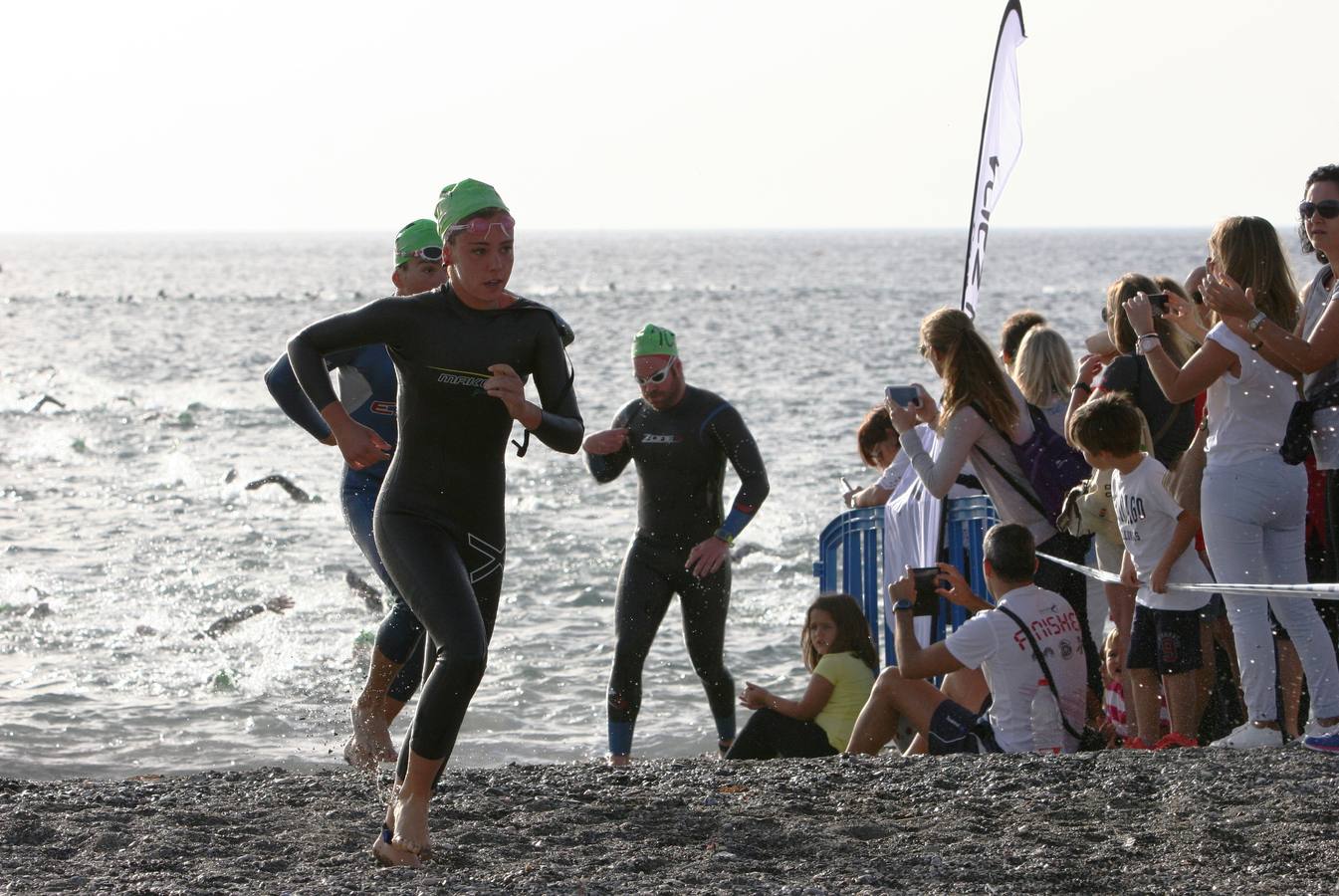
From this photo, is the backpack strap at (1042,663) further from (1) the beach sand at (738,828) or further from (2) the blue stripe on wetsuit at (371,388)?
(2) the blue stripe on wetsuit at (371,388)

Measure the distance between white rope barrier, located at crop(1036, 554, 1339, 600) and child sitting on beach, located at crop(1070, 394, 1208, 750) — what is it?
78 millimetres

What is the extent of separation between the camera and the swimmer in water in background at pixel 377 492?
23.0ft

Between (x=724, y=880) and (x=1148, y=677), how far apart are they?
2530 millimetres

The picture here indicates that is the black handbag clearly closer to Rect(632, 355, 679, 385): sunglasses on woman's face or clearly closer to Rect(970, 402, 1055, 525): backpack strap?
Rect(970, 402, 1055, 525): backpack strap

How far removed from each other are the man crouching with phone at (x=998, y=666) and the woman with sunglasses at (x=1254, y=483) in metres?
0.61

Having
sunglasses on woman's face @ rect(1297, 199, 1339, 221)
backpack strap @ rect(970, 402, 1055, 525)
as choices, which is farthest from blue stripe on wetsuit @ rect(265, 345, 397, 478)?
sunglasses on woman's face @ rect(1297, 199, 1339, 221)

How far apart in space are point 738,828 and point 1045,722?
1655mm

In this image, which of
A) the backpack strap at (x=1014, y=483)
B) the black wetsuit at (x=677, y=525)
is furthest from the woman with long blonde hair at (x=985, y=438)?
the black wetsuit at (x=677, y=525)

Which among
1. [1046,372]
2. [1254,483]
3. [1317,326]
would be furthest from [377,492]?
[1317,326]

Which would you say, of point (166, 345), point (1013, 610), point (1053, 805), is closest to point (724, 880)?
point (1053, 805)

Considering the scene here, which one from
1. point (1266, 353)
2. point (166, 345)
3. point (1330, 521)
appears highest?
point (1266, 353)

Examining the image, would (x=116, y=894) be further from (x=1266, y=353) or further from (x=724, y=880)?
(x=1266, y=353)

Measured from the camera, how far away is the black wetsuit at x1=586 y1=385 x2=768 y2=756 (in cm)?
811

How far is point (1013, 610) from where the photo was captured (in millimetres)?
6688
